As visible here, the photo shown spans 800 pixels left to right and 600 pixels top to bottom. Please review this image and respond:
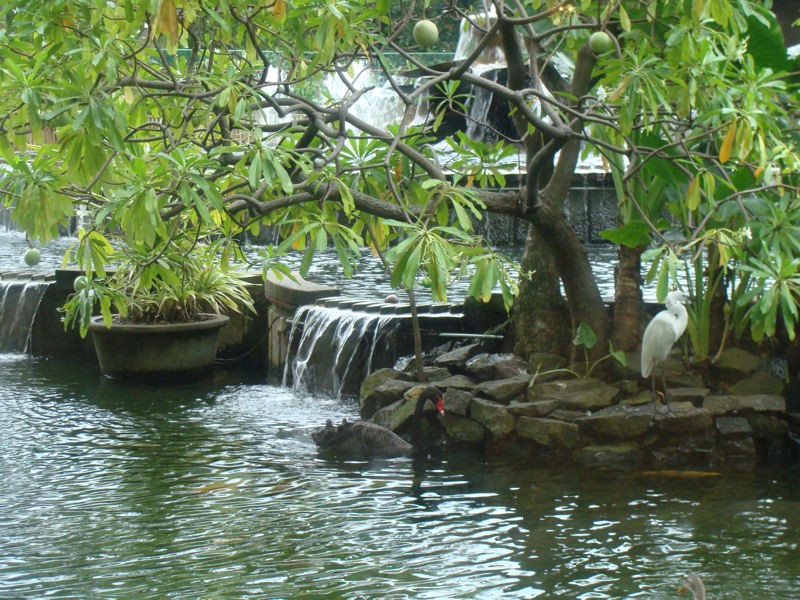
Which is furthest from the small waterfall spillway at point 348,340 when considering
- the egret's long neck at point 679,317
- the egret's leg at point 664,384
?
the egret's long neck at point 679,317

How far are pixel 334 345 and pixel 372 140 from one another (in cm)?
387

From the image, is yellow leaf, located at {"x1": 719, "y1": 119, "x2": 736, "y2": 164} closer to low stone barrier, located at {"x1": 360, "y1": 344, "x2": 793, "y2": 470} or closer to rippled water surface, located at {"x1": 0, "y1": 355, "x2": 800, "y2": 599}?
rippled water surface, located at {"x1": 0, "y1": 355, "x2": 800, "y2": 599}

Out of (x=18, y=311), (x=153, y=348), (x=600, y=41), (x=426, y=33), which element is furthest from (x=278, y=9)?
(x=18, y=311)

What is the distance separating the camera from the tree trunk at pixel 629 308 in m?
8.43

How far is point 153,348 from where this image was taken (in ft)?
37.3

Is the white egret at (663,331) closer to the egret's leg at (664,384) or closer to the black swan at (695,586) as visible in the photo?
the egret's leg at (664,384)

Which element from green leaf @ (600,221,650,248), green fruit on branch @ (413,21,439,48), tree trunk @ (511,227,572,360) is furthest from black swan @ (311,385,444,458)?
green fruit on branch @ (413,21,439,48)

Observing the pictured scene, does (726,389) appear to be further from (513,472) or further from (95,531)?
(95,531)

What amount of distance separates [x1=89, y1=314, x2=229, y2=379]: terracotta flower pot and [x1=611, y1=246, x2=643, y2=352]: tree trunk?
491 cm

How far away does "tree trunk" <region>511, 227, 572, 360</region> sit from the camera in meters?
8.71

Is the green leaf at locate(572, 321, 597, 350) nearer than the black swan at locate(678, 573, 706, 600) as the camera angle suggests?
No

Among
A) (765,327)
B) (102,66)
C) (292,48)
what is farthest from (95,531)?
(765,327)

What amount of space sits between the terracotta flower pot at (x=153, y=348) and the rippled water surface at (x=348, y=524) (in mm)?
2331

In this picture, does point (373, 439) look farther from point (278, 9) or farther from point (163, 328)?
point (163, 328)
